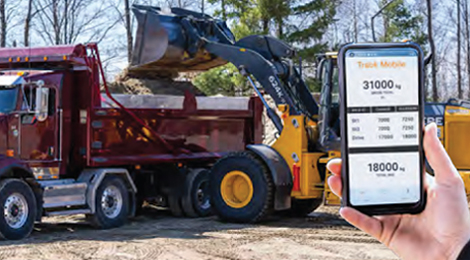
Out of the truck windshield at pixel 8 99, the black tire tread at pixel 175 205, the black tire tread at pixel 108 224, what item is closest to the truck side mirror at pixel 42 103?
the truck windshield at pixel 8 99

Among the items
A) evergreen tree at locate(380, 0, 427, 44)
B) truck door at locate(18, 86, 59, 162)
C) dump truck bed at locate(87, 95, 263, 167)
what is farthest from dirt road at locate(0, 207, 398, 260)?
evergreen tree at locate(380, 0, 427, 44)

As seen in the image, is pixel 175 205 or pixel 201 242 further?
pixel 175 205

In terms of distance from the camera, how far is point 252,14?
27.8 meters

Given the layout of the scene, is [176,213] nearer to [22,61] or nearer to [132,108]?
[132,108]

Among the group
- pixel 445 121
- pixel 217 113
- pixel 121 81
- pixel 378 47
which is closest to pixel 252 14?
pixel 121 81

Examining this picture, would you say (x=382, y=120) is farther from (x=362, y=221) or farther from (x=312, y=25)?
(x=312, y=25)

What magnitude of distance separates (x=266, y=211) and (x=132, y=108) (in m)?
3.41

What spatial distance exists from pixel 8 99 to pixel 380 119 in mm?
11754

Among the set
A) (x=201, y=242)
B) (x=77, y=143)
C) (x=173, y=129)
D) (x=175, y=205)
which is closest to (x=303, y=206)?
(x=175, y=205)

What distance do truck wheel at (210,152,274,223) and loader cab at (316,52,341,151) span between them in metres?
1.24

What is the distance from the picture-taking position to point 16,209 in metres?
11.9

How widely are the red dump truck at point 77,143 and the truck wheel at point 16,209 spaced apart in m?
0.02

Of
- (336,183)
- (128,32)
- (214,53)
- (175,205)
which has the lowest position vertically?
(175,205)

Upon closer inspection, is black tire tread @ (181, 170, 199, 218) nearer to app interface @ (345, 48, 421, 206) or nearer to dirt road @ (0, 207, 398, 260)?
dirt road @ (0, 207, 398, 260)
